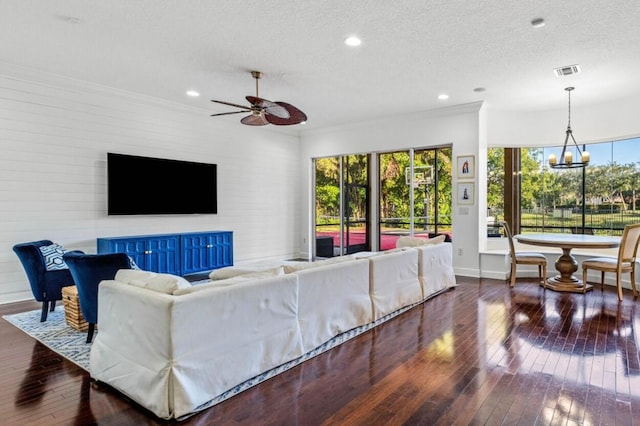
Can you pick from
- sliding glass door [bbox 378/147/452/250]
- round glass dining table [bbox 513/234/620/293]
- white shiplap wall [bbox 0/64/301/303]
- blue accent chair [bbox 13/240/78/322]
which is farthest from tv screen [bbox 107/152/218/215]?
round glass dining table [bbox 513/234/620/293]

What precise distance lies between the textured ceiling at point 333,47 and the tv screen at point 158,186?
1136 millimetres

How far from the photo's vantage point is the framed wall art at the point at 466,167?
664cm

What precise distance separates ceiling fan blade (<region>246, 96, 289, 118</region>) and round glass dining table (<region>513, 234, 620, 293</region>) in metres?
4.00

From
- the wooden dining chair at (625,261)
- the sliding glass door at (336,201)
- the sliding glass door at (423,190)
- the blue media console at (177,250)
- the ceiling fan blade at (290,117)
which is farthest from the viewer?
the sliding glass door at (336,201)

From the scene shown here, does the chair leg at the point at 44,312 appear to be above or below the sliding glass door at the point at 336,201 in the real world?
below

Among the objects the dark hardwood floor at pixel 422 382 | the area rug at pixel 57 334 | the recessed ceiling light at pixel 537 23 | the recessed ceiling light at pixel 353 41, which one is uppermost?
the recessed ceiling light at pixel 353 41

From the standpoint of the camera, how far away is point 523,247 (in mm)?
7570

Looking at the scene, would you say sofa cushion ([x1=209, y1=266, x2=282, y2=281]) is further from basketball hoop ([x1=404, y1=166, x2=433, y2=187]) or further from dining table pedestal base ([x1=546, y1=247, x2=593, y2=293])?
basketball hoop ([x1=404, y1=166, x2=433, y2=187])

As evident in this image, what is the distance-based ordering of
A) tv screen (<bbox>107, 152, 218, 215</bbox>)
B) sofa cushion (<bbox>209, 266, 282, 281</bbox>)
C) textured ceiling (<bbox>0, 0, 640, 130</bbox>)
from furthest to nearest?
tv screen (<bbox>107, 152, 218, 215</bbox>) < textured ceiling (<bbox>0, 0, 640, 130</bbox>) < sofa cushion (<bbox>209, 266, 282, 281</bbox>)

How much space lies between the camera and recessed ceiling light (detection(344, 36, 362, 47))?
397cm

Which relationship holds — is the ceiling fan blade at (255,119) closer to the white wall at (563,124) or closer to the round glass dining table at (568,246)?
the round glass dining table at (568,246)

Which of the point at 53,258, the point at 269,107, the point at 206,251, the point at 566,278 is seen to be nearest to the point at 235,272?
the point at 269,107

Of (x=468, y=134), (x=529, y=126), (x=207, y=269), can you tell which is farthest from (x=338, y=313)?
(x=529, y=126)

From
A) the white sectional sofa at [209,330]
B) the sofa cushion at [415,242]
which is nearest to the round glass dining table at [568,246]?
the sofa cushion at [415,242]
